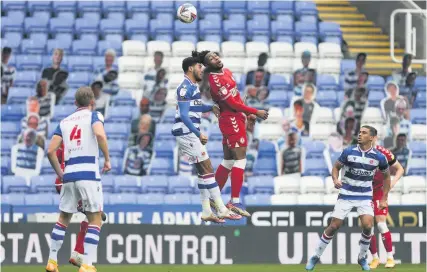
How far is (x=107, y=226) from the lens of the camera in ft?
70.2

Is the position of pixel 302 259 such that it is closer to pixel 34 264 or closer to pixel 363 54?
pixel 34 264

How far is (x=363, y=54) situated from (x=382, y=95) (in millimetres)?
932

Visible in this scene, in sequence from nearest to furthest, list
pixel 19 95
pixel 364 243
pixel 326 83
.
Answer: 1. pixel 364 243
2. pixel 19 95
3. pixel 326 83

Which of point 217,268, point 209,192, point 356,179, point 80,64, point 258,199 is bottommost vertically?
point 217,268

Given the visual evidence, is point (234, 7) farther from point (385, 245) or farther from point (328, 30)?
point (385, 245)

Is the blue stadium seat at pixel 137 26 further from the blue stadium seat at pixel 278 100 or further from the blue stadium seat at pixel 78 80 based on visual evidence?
the blue stadium seat at pixel 278 100

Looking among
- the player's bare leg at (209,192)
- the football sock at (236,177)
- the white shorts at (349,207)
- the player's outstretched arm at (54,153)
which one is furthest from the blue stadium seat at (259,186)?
the player's outstretched arm at (54,153)

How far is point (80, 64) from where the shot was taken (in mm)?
27734

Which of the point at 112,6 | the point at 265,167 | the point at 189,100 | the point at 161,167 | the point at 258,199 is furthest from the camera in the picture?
the point at 112,6

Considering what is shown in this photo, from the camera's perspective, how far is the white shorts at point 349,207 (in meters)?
18.2

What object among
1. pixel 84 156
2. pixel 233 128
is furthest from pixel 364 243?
pixel 84 156

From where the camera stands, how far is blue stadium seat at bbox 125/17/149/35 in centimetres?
2858

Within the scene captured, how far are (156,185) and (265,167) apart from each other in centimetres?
212

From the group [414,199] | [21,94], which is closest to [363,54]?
[414,199]
